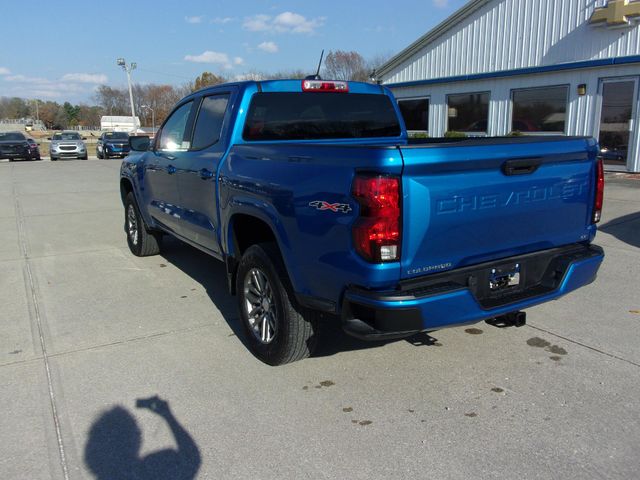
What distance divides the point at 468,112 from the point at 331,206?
53.6ft

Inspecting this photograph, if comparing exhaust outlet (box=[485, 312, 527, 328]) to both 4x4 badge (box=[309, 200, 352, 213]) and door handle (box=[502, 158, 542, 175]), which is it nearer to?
door handle (box=[502, 158, 542, 175])

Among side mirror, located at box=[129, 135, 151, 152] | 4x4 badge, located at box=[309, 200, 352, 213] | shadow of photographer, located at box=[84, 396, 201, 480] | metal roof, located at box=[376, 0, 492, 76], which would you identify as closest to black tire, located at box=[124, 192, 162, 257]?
side mirror, located at box=[129, 135, 151, 152]

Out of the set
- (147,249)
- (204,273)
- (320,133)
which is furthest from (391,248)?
(147,249)

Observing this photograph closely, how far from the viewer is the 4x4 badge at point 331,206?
9.29ft

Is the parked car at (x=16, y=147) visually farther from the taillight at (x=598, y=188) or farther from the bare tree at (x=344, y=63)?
the bare tree at (x=344, y=63)

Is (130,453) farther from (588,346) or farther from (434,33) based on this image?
(434,33)

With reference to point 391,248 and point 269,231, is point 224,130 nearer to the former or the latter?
point 269,231

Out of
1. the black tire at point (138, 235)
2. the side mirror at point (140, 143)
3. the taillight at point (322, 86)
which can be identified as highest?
the taillight at point (322, 86)

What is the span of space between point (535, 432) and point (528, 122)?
1478cm

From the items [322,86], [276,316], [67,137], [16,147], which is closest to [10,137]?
[16,147]

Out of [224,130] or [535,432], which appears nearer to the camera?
[535,432]

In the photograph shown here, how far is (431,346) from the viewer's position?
4.16 m

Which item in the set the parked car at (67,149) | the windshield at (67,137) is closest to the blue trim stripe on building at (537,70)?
the parked car at (67,149)

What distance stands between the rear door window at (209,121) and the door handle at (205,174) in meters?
0.23
